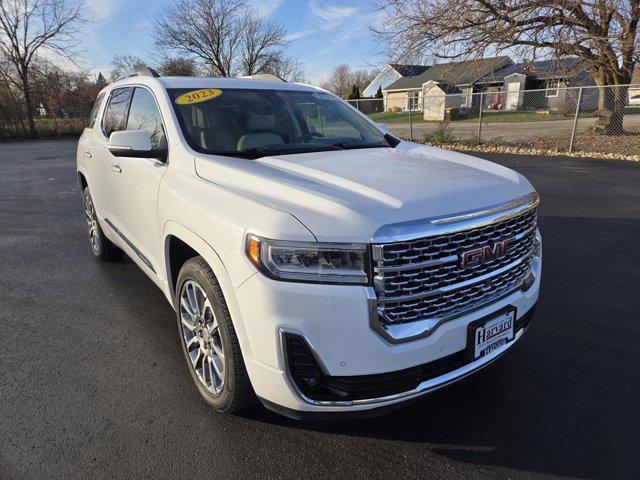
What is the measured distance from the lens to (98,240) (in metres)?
5.07

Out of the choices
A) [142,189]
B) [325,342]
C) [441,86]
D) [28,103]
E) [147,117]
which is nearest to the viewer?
[325,342]

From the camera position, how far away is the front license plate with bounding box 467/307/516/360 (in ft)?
7.17

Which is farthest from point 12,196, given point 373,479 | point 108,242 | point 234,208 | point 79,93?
point 79,93

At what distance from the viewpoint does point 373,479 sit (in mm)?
2123

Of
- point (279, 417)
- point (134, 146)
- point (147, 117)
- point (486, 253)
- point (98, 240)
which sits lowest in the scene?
point (279, 417)

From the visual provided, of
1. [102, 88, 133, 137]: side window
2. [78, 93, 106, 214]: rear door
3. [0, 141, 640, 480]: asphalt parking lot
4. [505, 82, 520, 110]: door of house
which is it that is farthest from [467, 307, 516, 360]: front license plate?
[505, 82, 520, 110]: door of house

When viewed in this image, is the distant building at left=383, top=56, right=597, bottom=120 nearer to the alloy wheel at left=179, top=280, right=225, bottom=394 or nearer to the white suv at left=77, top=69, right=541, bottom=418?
the white suv at left=77, top=69, right=541, bottom=418

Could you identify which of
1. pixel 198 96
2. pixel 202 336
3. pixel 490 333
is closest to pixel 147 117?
pixel 198 96

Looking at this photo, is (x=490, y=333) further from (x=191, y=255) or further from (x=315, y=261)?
(x=191, y=255)

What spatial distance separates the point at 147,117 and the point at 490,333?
2.84 meters

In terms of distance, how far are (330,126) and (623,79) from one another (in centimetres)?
1770

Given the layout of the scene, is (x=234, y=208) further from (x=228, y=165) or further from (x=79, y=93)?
(x=79, y=93)

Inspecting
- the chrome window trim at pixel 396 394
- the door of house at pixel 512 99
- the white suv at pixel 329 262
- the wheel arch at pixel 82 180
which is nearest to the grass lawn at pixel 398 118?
the door of house at pixel 512 99

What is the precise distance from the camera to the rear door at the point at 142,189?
9.93ft
